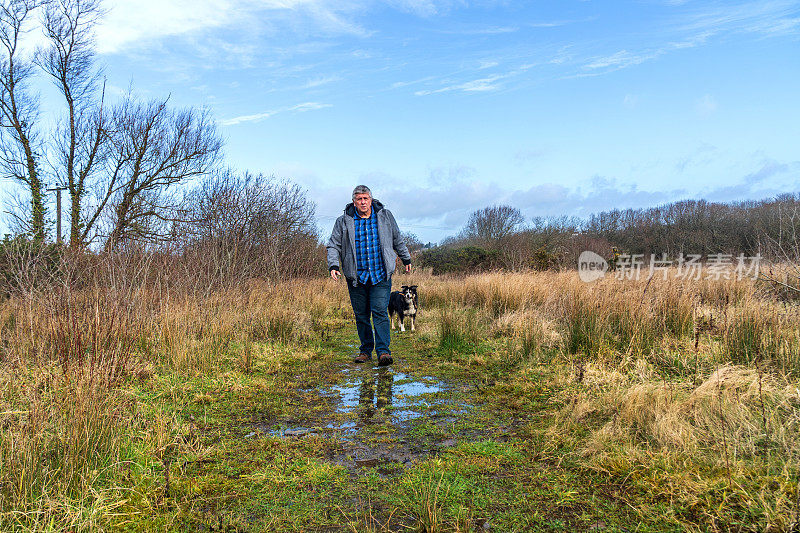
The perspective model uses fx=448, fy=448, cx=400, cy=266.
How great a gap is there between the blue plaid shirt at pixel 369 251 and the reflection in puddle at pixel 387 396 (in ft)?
4.28

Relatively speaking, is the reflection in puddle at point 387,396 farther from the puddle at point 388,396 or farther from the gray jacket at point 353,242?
the gray jacket at point 353,242

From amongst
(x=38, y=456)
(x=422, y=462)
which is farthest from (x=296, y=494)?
(x=38, y=456)

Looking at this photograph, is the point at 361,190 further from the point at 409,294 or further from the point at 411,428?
the point at 409,294

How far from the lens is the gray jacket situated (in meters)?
6.09

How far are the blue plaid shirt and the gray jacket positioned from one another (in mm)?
55

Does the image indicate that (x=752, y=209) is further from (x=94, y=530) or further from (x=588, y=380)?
(x=94, y=530)

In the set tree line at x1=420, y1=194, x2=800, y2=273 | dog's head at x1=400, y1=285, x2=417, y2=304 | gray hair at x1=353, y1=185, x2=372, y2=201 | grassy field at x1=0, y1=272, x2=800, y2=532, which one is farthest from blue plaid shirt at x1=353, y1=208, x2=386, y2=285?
tree line at x1=420, y1=194, x2=800, y2=273

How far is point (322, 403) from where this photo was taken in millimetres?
4398

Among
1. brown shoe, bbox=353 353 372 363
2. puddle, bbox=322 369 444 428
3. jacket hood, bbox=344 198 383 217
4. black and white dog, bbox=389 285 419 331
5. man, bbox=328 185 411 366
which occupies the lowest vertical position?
puddle, bbox=322 369 444 428

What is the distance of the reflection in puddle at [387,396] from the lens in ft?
13.4

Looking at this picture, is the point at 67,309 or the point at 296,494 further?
the point at 67,309

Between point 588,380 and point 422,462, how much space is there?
2.12 meters

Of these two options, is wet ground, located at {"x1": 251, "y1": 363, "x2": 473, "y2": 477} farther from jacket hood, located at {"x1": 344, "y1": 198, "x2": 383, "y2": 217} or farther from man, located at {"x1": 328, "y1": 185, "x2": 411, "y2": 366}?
jacket hood, located at {"x1": 344, "y1": 198, "x2": 383, "y2": 217}

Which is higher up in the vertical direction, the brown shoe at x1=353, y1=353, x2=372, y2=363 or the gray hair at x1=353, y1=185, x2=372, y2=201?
the gray hair at x1=353, y1=185, x2=372, y2=201
